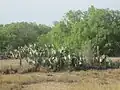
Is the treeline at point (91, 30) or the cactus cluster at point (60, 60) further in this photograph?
the treeline at point (91, 30)

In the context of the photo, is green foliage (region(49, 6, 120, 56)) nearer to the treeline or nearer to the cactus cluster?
the treeline

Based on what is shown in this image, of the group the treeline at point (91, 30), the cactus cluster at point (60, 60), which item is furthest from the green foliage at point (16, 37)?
the cactus cluster at point (60, 60)

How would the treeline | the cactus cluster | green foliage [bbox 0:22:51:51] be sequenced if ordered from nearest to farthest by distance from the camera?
the cactus cluster < the treeline < green foliage [bbox 0:22:51:51]

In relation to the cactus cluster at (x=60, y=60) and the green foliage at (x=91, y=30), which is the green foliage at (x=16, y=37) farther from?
the cactus cluster at (x=60, y=60)

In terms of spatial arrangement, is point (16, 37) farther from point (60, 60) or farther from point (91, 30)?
point (60, 60)

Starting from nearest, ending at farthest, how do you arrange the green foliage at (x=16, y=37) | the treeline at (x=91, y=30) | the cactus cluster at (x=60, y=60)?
the cactus cluster at (x=60, y=60)
the treeline at (x=91, y=30)
the green foliage at (x=16, y=37)

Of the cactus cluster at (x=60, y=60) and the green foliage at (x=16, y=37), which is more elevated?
the green foliage at (x=16, y=37)

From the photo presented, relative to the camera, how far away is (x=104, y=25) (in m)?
49.6

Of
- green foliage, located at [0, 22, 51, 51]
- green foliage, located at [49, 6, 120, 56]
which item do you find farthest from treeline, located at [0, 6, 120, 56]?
green foliage, located at [0, 22, 51, 51]

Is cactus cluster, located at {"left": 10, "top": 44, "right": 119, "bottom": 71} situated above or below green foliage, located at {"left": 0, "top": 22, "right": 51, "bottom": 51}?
below

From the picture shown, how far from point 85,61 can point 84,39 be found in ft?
48.3

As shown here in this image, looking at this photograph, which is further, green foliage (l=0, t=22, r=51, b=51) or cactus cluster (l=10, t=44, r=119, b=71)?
green foliage (l=0, t=22, r=51, b=51)

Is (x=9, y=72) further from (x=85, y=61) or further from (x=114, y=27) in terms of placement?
(x=114, y=27)

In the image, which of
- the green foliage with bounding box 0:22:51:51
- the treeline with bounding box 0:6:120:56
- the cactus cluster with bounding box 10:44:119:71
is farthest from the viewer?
the green foliage with bounding box 0:22:51:51
